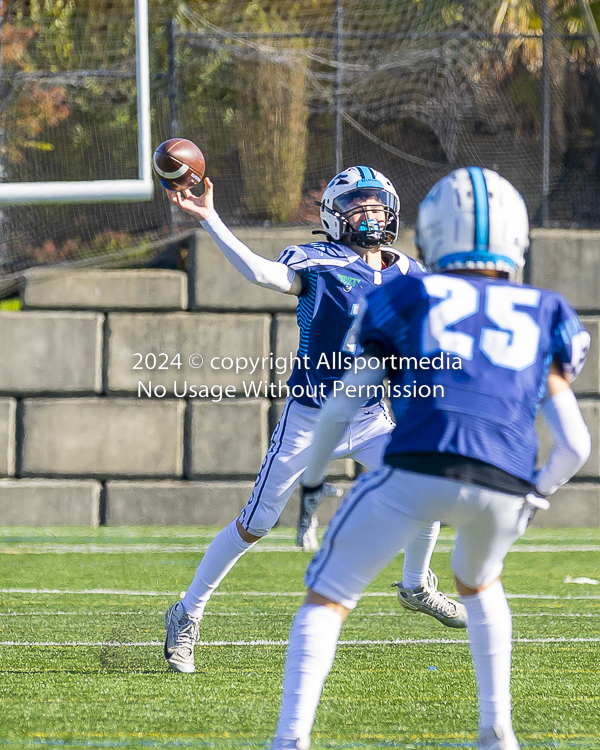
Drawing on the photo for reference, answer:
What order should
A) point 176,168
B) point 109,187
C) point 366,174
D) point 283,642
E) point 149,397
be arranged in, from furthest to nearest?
point 149,397
point 109,187
point 283,642
point 366,174
point 176,168

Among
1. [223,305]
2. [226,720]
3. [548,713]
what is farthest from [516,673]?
[223,305]

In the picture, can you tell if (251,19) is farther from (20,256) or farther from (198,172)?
(198,172)

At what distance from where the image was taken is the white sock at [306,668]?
6.73 feet

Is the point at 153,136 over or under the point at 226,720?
over

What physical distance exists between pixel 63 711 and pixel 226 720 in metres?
0.49

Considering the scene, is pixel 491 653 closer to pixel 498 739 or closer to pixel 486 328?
pixel 498 739

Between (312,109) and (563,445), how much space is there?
657 centimetres

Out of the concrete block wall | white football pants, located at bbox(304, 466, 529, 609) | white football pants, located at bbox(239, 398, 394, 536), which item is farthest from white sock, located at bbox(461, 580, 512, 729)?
the concrete block wall

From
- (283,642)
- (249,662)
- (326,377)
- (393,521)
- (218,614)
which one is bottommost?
(218,614)

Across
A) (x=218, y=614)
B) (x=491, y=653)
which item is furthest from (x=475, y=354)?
(x=218, y=614)

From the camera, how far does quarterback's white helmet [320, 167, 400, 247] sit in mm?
3688

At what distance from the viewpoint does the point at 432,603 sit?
3.79m

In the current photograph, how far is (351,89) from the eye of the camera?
8.25 metres

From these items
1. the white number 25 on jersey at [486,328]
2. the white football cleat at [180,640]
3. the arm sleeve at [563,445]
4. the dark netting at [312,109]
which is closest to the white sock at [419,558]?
the white football cleat at [180,640]
